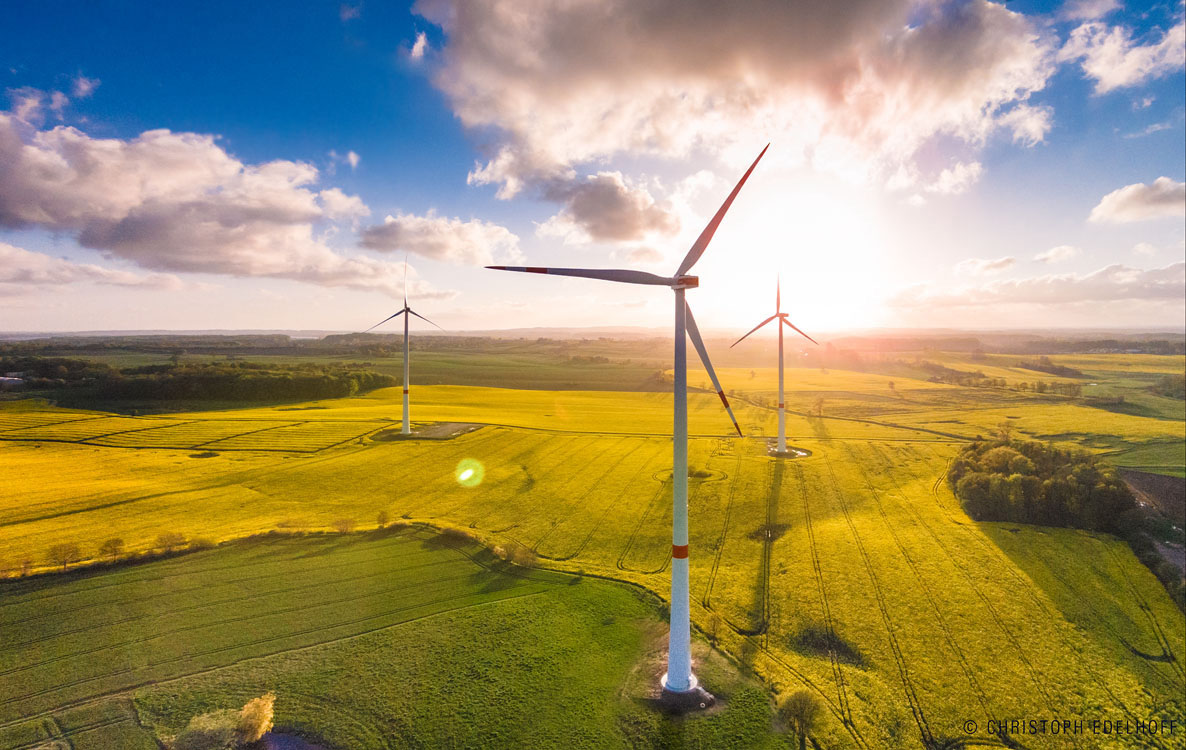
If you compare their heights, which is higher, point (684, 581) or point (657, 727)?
point (684, 581)

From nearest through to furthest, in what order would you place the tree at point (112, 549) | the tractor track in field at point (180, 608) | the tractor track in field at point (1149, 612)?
the tractor track in field at point (180, 608)
the tractor track in field at point (1149, 612)
the tree at point (112, 549)

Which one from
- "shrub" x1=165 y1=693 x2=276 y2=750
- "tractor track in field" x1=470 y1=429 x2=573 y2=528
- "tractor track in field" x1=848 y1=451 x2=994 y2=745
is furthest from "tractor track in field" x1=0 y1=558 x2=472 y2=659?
"tractor track in field" x1=848 y1=451 x2=994 y2=745

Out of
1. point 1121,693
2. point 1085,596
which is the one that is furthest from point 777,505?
point 1121,693

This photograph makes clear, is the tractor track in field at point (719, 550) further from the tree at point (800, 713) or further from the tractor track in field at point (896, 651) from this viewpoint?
the tractor track in field at point (896, 651)

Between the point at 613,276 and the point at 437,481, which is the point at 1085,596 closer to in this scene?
the point at 613,276

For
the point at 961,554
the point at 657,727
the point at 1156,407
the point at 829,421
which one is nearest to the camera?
the point at 657,727

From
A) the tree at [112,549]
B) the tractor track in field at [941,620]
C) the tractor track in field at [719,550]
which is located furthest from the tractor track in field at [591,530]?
the tree at [112,549]

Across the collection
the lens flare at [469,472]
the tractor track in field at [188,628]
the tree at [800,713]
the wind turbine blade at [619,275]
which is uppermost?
the wind turbine blade at [619,275]
